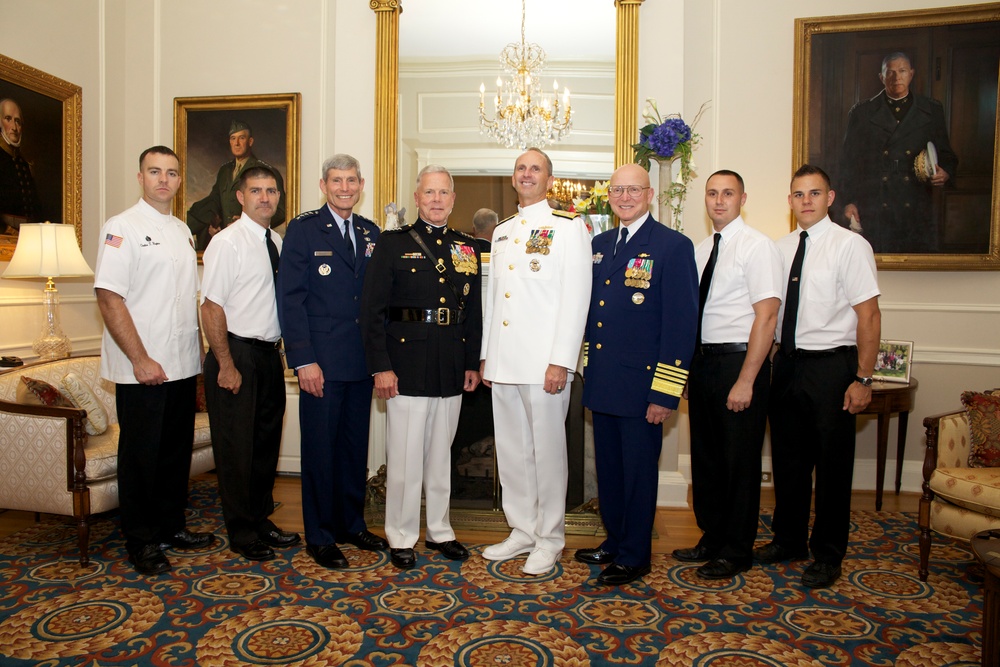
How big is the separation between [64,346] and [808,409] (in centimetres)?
404

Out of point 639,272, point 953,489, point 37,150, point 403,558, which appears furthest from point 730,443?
point 37,150

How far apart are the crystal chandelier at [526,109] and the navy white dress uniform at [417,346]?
139 cm

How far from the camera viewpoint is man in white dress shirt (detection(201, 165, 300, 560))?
10.3 ft

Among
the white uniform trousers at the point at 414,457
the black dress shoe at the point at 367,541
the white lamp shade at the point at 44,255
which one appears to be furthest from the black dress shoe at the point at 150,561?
the white lamp shade at the point at 44,255

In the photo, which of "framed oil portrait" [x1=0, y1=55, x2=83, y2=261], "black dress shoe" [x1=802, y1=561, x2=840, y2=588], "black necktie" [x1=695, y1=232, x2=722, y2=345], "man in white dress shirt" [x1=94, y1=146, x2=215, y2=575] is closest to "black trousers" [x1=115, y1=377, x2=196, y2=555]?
"man in white dress shirt" [x1=94, y1=146, x2=215, y2=575]

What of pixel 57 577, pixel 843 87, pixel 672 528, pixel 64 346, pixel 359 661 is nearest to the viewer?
pixel 359 661

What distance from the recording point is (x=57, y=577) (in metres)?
2.99

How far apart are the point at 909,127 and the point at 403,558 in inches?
154

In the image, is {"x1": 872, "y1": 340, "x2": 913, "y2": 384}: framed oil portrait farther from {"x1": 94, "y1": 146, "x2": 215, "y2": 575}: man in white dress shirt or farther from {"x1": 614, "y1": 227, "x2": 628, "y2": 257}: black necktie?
{"x1": 94, "y1": 146, "x2": 215, "y2": 575}: man in white dress shirt

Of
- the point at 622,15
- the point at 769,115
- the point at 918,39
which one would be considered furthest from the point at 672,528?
the point at 918,39

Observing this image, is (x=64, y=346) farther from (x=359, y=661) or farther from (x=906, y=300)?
(x=906, y=300)

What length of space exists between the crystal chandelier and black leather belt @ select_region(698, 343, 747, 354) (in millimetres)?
1849

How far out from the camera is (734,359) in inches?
119

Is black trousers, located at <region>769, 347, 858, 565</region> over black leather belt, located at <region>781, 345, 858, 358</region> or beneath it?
beneath
